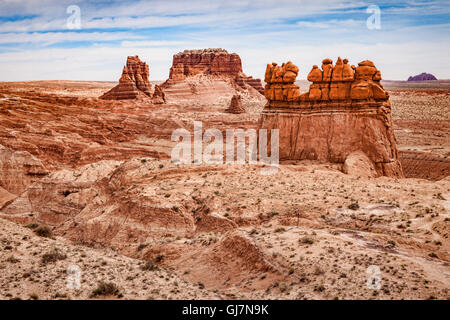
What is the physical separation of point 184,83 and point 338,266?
107 metres

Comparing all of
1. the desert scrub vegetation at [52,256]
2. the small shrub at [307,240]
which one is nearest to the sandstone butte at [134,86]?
the desert scrub vegetation at [52,256]

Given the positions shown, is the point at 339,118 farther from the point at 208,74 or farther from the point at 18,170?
the point at 208,74

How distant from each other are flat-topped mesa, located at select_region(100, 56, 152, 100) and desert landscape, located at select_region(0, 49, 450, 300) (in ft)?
151

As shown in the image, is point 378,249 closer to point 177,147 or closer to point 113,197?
point 113,197

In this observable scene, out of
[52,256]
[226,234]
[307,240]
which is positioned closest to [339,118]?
[226,234]

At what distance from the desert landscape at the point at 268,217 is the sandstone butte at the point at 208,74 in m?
79.1

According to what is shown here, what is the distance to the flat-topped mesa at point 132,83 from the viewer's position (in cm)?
8412

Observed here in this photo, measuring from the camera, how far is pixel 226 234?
1644cm

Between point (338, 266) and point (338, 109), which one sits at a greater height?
point (338, 109)

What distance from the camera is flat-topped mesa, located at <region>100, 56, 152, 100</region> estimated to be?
276 feet

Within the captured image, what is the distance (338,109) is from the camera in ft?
84.6

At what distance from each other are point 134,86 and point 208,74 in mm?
40563

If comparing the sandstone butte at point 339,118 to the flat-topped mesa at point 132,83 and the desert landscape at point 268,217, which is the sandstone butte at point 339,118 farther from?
the flat-topped mesa at point 132,83

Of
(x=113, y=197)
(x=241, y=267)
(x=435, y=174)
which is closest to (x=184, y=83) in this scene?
(x=435, y=174)
